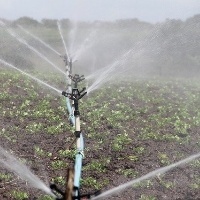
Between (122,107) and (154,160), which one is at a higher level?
(122,107)

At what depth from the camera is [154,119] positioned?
75.9 feet

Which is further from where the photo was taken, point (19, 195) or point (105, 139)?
point (105, 139)

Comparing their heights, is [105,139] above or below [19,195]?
above

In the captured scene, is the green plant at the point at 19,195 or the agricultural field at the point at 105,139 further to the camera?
the agricultural field at the point at 105,139

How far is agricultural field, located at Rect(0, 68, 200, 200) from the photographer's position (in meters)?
14.2

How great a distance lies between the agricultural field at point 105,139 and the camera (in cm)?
1418

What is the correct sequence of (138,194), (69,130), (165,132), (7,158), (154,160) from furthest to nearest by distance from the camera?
1. (165,132)
2. (69,130)
3. (154,160)
4. (7,158)
5. (138,194)

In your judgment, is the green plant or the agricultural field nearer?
the green plant

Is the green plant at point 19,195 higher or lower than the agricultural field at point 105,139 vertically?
lower

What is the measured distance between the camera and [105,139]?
18625 mm

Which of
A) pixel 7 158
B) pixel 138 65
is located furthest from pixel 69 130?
pixel 138 65

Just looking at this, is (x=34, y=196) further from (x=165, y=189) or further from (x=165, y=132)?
(x=165, y=132)

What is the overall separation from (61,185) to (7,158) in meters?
2.72

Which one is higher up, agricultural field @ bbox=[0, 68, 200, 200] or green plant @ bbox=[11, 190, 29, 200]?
agricultural field @ bbox=[0, 68, 200, 200]
